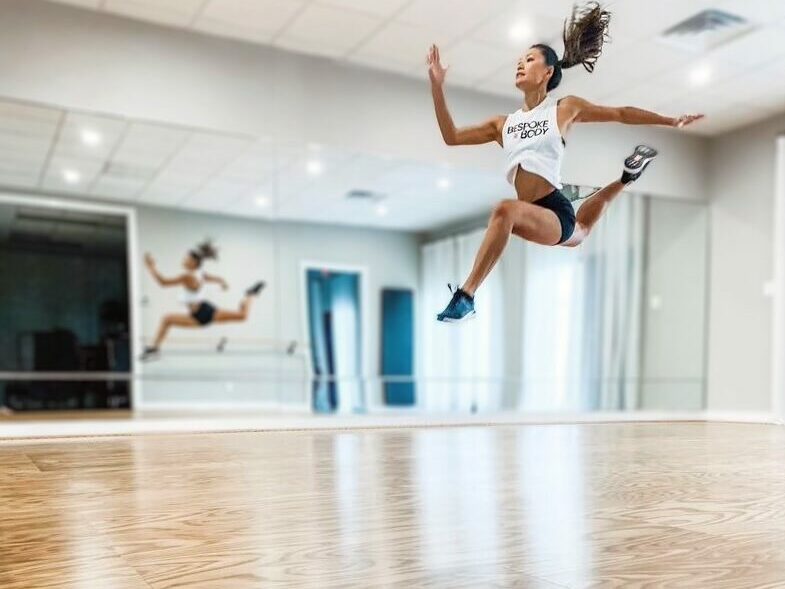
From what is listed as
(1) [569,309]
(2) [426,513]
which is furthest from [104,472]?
(1) [569,309]

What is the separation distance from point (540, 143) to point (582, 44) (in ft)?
0.60

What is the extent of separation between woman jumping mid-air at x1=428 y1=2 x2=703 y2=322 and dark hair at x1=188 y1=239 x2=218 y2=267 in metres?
3.62

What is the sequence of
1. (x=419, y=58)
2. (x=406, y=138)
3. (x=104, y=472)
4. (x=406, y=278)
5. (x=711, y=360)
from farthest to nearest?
(x=711, y=360) < (x=406, y=138) < (x=406, y=278) < (x=419, y=58) < (x=104, y=472)

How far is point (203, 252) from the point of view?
4.62m

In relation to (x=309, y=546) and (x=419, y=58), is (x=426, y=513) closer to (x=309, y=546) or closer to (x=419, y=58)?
(x=309, y=546)

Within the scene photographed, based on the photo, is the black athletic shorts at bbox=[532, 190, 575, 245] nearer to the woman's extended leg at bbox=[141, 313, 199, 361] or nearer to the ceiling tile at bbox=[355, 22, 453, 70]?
the ceiling tile at bbox=[355, 22, 453, 70]

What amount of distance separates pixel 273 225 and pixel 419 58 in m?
1.47

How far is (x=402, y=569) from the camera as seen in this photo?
0.83 metres

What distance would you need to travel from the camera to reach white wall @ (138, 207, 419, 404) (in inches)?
178

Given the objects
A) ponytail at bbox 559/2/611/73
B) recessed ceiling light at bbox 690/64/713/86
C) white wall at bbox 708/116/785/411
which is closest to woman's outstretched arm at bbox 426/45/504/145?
ponytail at bbox 559/2/611/73

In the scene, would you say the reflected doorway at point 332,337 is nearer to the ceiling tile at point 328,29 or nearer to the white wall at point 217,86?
the white wall at point 217,86

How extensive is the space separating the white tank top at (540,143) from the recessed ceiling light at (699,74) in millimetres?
1641

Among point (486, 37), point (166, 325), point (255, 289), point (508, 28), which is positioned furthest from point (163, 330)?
point (508, 28)

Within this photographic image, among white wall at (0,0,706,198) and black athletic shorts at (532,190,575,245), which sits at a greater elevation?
white wall at (0,0,706,198)
